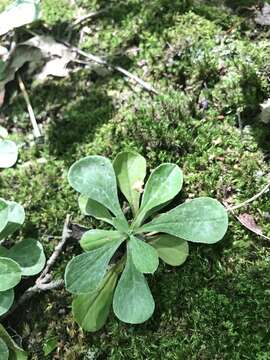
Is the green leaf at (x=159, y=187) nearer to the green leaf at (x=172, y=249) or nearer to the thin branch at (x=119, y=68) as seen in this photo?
the green leaf at (x=172, y=249)

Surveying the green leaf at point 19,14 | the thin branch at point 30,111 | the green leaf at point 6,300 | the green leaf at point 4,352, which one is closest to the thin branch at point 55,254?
the green leaf at point 6,300

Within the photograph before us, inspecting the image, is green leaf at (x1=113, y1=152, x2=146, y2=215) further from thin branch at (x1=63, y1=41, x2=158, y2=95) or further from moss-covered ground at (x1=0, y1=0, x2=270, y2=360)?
thin branch at (x1=63, y1=41, x2=158, y2=95)

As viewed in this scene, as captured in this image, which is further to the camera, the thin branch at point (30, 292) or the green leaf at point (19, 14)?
the green leaf at point (19, 14)

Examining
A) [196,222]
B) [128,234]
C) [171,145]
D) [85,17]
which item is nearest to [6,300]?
[128,234]

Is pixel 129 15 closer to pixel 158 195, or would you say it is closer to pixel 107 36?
pixel 107 36

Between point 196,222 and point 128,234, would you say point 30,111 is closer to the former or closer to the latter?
point 128,234

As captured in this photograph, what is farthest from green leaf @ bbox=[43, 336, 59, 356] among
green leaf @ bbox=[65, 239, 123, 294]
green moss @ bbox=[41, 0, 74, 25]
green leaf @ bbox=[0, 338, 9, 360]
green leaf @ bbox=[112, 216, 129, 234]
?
green moss @ bbox=[41, 0, 74, 25]

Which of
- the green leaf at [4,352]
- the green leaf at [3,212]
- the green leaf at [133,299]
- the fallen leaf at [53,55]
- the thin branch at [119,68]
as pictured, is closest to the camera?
the green leaf at [133,299]
